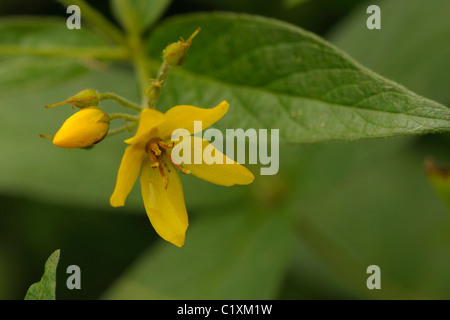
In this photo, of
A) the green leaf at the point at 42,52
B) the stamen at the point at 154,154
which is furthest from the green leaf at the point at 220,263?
the green leaf at the point at 42,52

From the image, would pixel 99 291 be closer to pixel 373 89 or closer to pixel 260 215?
pixel 260 215

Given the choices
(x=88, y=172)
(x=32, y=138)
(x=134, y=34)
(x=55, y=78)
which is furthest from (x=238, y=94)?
(x=32, y=138)

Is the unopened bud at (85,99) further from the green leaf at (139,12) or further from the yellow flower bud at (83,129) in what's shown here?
the green leaf at (139,12)

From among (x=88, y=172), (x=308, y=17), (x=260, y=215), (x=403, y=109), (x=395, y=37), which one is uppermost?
(x=308, y=17)

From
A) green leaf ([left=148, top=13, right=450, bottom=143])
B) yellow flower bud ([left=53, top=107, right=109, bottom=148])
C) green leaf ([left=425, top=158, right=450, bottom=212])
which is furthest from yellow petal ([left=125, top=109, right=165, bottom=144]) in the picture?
green leaf ([left=425, top=158, right=450, bottom=212])

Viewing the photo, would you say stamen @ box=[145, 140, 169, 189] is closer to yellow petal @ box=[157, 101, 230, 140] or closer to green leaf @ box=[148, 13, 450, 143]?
yellow petal @ box=[157, 101, 230, 140]

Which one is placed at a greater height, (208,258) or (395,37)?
(395,37)
